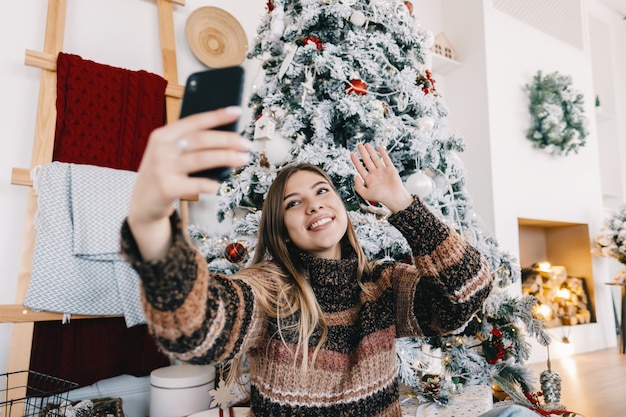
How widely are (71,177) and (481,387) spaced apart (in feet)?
5.50

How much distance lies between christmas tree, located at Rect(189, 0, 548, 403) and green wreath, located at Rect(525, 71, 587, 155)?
1781 millimetres

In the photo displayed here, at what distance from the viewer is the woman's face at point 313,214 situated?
3.20ft

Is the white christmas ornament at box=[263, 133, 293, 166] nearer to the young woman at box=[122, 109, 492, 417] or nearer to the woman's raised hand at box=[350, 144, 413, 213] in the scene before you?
the young woman at box=[122, 109, 492, 417]

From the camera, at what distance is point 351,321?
3.10ft

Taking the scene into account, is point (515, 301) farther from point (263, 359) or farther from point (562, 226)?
point (562, 226)

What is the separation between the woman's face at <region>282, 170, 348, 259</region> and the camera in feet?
3.20

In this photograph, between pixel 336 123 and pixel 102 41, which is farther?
pixel 102 41

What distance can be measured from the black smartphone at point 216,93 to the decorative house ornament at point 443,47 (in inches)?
113

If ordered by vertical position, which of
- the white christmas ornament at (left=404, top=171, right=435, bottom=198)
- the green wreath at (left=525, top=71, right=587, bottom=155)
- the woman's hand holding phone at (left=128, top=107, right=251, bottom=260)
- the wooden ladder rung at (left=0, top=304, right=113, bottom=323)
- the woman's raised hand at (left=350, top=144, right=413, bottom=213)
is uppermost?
the green wreath at (left=525, top=71, right=587, bottom=155)

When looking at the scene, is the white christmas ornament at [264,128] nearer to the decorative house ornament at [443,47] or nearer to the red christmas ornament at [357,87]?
the red christmas ornament at [357,87]

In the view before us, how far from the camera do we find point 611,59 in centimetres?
402

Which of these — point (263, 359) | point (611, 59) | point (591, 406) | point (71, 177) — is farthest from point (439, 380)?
point (611, 59)

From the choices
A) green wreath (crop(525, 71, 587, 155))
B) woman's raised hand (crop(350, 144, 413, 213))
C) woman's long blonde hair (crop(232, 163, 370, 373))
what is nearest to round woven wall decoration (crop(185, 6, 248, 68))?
woman's long blonde hair (crop(232, 163, 370, 373))

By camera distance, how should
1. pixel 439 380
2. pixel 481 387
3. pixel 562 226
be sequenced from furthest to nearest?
pixel 562 226, pixel 481 387, pixel 439 380
